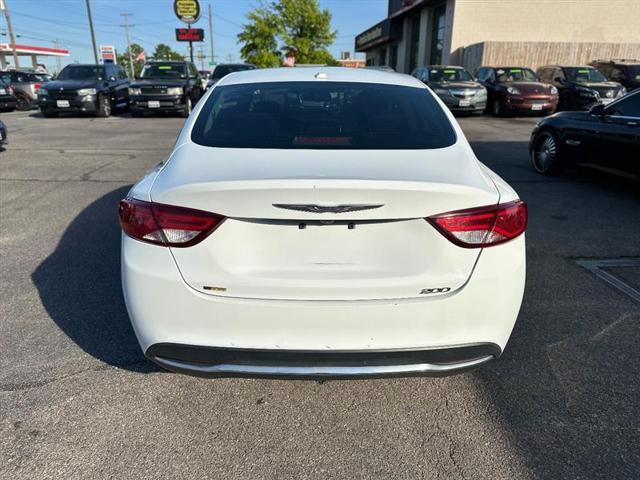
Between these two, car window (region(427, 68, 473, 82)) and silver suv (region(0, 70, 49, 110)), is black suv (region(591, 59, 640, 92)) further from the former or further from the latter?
silver suv (region(0, 70, 49, 110))

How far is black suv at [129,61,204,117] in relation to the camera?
1594 centimetres

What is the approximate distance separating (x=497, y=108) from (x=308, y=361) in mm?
17300

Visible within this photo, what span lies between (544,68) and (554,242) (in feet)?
54.5

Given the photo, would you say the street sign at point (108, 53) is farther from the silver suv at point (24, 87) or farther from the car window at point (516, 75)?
the car window at point (516, 75)

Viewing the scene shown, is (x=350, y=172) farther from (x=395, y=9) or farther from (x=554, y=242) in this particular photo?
(x=395, y=9)

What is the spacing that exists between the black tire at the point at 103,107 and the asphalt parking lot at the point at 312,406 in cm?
1414

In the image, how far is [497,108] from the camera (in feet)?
56.7

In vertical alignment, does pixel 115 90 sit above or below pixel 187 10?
below

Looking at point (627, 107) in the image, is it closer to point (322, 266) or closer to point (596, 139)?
point (596, 139)

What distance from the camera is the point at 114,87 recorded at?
17.5m

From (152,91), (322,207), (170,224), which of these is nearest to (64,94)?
(152,91)

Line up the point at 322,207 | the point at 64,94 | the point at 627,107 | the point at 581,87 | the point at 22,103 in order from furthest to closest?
the point at 22,103 < the point at 581,87 < the point at 64,94 < the point at 627,107 < the point at 322,207

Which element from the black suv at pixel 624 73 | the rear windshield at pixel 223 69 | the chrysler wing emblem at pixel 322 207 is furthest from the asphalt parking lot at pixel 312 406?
the black suv at pixel 624 73

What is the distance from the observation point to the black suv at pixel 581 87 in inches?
629
